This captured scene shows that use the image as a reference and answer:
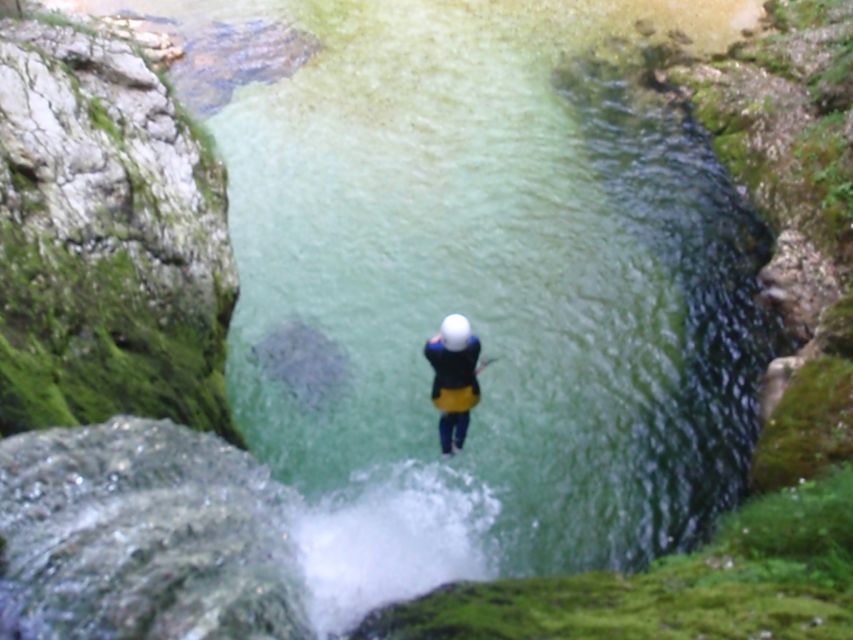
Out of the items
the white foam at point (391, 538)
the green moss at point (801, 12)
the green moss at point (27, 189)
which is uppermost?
the green moss at point (801, 12)

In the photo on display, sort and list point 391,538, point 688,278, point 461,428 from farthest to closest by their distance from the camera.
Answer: point 688,278
point 461,428
point 391,538

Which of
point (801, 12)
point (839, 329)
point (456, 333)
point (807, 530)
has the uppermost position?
point (801, 12)

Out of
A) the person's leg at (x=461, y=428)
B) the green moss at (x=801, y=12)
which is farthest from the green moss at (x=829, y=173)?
the person's leg at (x=461, y=428)

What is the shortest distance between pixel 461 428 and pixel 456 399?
599 mm

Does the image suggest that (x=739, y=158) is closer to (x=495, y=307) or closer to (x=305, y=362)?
(x=495, y=307)

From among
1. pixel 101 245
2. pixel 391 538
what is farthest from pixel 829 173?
pixel 101 245

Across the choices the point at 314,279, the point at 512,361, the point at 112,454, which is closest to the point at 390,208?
the point at 314,279

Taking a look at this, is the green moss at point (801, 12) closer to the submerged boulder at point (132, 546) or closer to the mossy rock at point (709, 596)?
the mossy rock at point (709, 596)

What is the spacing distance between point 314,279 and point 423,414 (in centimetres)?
294

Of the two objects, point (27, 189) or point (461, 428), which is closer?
point (27, 189)

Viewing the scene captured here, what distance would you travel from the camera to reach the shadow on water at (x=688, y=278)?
7.97 meters

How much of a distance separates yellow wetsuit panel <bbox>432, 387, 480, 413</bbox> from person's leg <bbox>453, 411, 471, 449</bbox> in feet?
0.75

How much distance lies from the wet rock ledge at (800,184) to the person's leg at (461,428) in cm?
289

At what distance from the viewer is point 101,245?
21.4 ft
